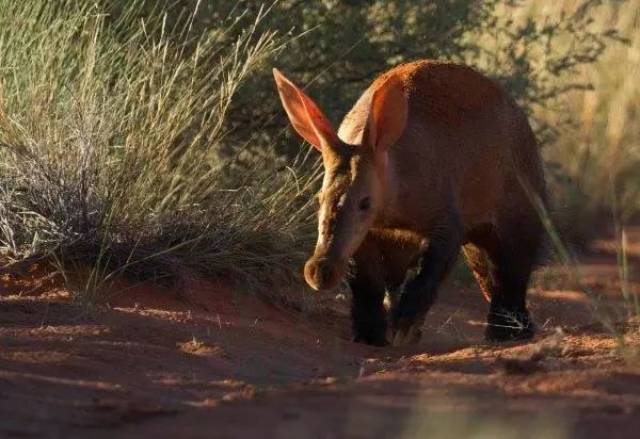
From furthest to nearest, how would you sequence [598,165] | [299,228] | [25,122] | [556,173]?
1. [598,165]
2. [556,173]
3. [299,228]
4. [25,122]

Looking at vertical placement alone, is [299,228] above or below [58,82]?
below

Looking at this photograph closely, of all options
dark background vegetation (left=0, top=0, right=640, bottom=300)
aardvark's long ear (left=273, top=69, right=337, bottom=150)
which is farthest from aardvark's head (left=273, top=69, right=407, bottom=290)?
dark background vegetation (left=0, top=0, right=640, bottom=300)

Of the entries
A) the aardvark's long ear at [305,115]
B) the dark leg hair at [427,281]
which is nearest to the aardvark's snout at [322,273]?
the aardvark's long ear at [305,115]

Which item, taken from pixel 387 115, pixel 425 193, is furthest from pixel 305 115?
pixel 425 193

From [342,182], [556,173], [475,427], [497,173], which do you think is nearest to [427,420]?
[475,427]

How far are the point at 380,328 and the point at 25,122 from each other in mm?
2411

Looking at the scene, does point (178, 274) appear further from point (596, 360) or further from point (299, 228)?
point (596, 360)

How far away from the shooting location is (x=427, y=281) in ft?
25.2

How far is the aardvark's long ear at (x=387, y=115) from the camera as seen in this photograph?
7465mm

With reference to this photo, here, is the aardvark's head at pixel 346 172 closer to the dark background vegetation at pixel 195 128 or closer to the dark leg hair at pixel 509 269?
the dark background vegetation at pixel 195 128

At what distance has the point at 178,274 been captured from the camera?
8727mm

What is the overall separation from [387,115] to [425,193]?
1.82 ft

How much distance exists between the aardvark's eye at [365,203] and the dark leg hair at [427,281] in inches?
24.2

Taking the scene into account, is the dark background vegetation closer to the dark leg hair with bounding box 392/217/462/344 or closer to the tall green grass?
the tall green grass
